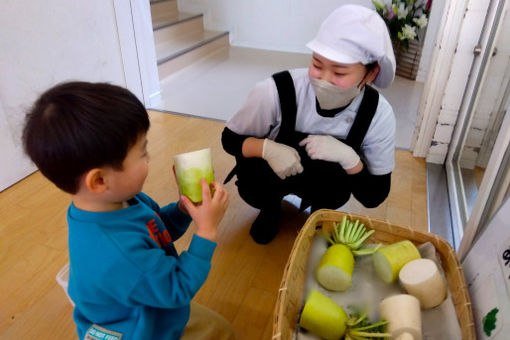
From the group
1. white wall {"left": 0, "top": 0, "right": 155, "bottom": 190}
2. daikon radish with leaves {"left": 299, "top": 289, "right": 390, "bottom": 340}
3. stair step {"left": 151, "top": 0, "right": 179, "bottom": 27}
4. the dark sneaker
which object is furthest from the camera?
stair step {"left": 151, "top": 0, "right": 179, "bottom": 27}

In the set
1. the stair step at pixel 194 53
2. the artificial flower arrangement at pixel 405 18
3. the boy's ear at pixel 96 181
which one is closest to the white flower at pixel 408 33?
the artificial flower arrangement at pixel 405 18

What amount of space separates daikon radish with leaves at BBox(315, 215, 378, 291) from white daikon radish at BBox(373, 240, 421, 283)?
0.05m

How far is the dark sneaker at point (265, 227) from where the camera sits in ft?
4.63

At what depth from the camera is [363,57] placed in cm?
95

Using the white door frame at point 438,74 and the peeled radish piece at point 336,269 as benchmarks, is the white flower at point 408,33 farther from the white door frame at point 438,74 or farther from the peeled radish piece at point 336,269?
the peeled radish piece at point 336,269

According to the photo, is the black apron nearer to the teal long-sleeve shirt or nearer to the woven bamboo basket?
the woven bamboo basket

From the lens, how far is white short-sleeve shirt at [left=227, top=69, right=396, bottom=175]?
1.17 metres

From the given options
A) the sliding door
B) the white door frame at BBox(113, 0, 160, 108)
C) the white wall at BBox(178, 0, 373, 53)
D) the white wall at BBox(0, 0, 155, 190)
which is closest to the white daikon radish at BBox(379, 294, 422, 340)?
the sliding door

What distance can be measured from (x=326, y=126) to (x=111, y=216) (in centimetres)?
76

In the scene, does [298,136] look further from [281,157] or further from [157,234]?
[157,234]

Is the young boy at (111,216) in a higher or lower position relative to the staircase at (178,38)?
higher

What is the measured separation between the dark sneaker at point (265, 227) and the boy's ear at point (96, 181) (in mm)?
849

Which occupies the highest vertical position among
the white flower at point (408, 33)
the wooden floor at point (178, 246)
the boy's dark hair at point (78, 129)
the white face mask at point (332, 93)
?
the boy's dark hair at point (78, 129)

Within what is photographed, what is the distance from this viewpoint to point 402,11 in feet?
10.5
